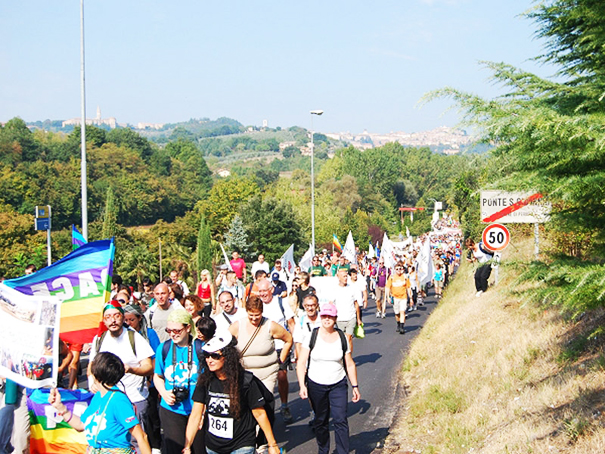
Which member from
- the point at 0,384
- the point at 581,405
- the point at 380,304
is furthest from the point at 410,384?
the point at 380,304

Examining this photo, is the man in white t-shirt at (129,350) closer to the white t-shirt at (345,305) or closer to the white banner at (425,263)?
the white t-shirt at (345,305)

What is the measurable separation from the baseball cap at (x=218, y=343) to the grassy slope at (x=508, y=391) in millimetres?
1921

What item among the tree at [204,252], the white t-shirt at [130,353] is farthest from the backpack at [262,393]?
the tree at [204,252]

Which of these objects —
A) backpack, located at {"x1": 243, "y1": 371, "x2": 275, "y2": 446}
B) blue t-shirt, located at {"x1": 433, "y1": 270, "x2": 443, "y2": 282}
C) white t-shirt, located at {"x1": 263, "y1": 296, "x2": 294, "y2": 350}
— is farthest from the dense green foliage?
blue t-shirt, located at {"x1": 433, "y1": 270, "x2": 443, "y2": 282}

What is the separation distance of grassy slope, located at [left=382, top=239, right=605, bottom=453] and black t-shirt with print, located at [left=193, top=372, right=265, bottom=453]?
1.90 meters

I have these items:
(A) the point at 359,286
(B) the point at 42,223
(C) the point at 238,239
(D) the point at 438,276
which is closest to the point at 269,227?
(C) the point at 238,239

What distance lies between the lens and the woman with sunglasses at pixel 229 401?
16.3 feet

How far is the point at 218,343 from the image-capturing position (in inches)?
196

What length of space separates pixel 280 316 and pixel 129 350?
11.6ft

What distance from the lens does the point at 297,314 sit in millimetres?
11695

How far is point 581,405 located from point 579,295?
7.75 feet

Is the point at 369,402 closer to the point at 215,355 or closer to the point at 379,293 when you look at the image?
the point at 215,355

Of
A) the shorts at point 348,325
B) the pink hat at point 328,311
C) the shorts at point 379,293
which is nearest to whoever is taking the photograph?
the pink hat at point 328,311

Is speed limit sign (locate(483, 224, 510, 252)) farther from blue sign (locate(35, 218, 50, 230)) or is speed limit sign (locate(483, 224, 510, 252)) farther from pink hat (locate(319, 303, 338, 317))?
blue sign (locate(35, 218, 50, 230))
